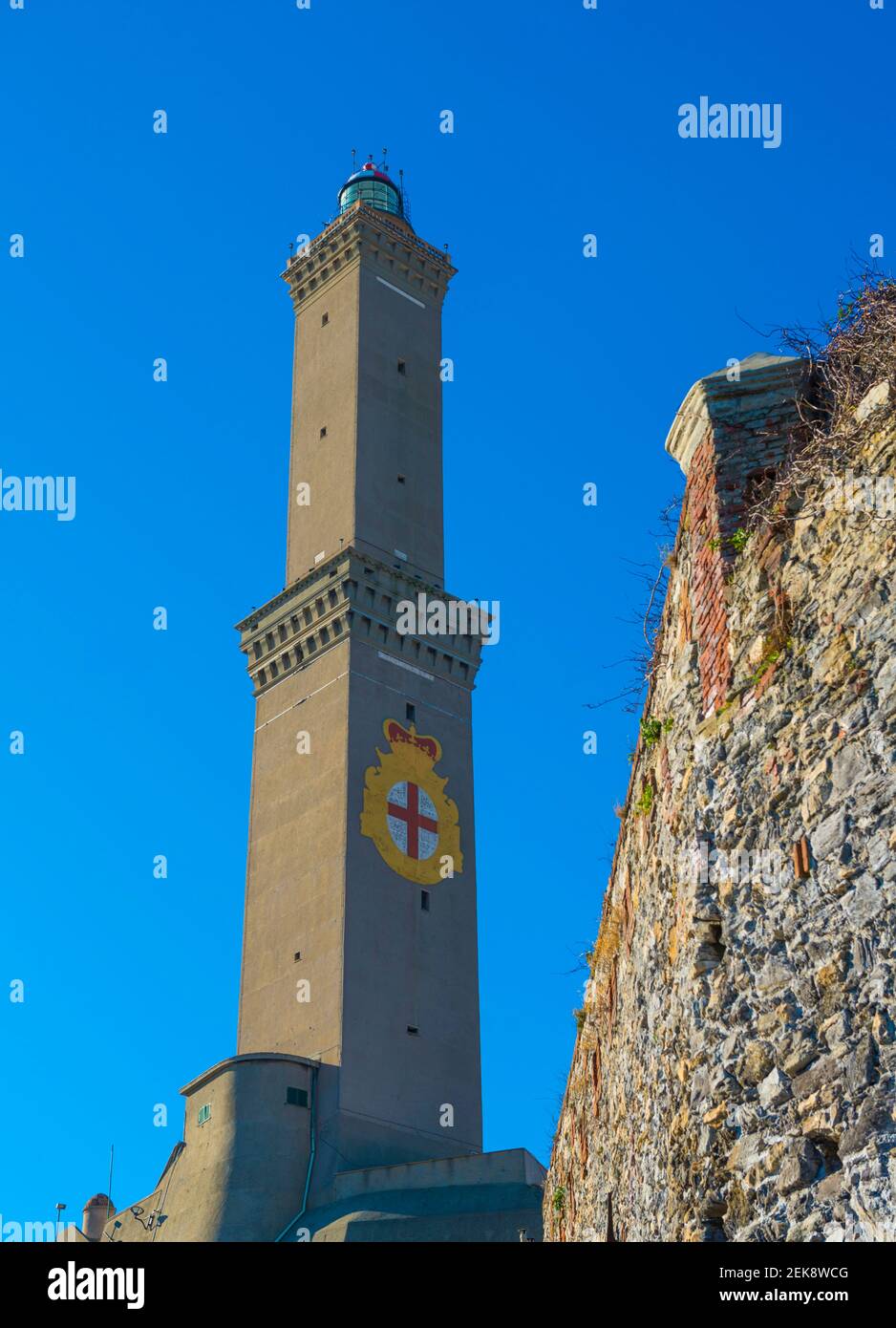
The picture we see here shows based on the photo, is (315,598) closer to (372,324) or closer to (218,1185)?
(372,324)

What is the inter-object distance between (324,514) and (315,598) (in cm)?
389

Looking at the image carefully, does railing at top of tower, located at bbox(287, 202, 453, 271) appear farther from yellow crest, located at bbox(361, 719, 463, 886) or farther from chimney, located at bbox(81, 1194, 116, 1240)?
chimney, located at bbox(81, 1194, 116, 1240)

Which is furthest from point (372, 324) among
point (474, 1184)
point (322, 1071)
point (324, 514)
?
point (474, 1184)

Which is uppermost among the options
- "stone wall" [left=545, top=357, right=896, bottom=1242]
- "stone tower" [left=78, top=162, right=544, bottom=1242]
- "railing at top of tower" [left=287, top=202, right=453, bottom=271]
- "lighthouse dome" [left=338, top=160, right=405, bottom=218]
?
"lighthouse dome" [left=338, top=160, right=405, bottom=218]

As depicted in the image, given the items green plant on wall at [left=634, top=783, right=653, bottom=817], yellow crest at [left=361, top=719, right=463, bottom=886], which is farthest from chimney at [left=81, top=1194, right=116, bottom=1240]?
green plant on wall at [left=634, top=783, right=653, bottom=817]

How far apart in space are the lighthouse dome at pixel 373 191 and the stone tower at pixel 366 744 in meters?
9.04

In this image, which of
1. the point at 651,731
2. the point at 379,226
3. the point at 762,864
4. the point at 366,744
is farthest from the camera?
the point at 379,226

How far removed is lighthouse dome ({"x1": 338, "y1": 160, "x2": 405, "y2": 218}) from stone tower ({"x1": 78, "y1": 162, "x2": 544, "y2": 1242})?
868 cm

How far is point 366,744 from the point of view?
154ft

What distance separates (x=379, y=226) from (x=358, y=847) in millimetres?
21984

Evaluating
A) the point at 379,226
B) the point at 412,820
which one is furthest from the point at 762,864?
the point at 379,226

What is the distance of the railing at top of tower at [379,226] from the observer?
57.0 meters

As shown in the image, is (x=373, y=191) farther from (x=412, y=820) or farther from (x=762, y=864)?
(x=762, y=864)

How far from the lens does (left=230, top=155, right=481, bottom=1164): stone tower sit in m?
43.7
